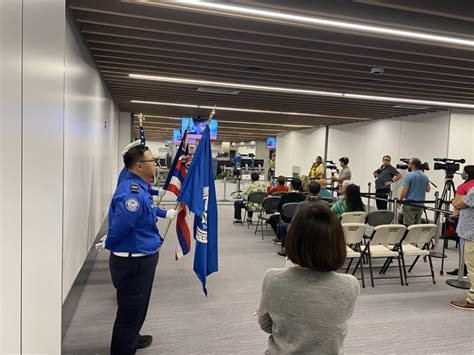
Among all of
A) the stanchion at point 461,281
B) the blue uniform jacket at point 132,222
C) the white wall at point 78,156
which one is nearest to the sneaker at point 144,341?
the white wall at point 78,156

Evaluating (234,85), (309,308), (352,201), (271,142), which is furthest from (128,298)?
(271,142)

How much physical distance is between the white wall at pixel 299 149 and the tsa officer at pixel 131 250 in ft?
39.9

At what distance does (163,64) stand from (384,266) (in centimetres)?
405

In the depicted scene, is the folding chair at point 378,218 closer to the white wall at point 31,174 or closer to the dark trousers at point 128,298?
the dark trousers at point 128,298

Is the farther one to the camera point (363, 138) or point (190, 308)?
point (363, 138)

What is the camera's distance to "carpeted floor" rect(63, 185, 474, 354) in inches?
122

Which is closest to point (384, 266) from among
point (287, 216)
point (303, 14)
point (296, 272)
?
point (287, 216)

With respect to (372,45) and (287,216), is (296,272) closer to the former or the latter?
(372,45)

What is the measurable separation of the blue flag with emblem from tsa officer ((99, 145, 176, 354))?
47cm

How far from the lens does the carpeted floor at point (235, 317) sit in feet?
10.2

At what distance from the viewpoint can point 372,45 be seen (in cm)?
420

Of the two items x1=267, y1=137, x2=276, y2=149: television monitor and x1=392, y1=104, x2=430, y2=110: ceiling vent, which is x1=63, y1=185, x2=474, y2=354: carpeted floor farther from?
x1=267, y1=137, x2=276, y2=149: television monitor

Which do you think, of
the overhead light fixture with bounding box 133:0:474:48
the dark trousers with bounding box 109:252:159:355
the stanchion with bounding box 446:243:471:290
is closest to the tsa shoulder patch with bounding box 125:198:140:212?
the dark trousers with bounding box 109:252:159:355

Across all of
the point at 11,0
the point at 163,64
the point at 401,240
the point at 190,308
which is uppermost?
the point at 163,64
